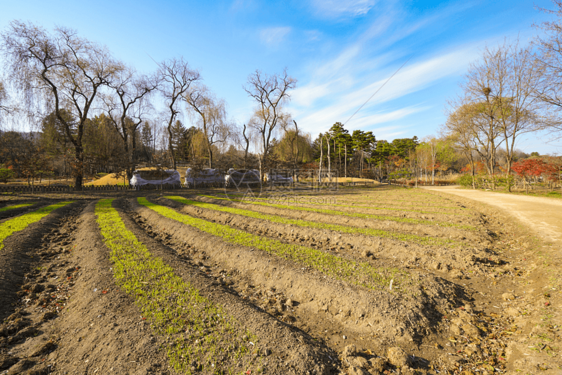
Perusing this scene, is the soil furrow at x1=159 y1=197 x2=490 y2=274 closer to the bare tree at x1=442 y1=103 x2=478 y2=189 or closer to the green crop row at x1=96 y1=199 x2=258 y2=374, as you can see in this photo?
the green crop row at x1=96 y1=199 x2=258 y2=374

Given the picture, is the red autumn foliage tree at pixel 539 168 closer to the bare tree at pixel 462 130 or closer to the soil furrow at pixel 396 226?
the bare tree at pixel 462 130

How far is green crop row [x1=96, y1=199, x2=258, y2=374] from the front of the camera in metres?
2.88

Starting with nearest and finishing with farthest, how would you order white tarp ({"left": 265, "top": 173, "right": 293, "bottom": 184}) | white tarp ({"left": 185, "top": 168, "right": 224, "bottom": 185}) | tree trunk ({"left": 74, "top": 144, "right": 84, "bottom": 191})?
tree trunk ({"left": 74, "top": 144, "right": 84, "bottom": 191}) < white tarp ({"left": 185, "top": 168, "right": 224, "bottom": 185}) < white tarp ({"left": 265, "top": 173, "right": 293, "bottom": 184})

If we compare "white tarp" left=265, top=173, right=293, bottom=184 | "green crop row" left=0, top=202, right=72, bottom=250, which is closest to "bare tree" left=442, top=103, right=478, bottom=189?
"white tarp" left=265, top=173, right=293, bottom=184

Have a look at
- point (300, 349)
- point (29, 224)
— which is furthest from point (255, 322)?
point (29, 224)

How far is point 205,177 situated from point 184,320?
30541mm

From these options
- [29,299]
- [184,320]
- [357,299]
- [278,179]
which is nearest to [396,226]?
[357,299]

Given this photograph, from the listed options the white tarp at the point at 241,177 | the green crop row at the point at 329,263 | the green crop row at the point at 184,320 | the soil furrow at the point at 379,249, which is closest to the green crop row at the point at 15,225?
the green crop row at the point at 184,320

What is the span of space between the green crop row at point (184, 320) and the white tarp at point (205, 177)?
26158mm

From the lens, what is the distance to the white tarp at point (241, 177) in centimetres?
3247

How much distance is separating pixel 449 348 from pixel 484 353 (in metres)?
0.41

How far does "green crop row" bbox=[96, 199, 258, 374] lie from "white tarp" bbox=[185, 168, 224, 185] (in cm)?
2616

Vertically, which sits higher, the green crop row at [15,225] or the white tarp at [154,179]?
the white tarp at [154,179]

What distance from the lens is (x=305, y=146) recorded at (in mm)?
45562
